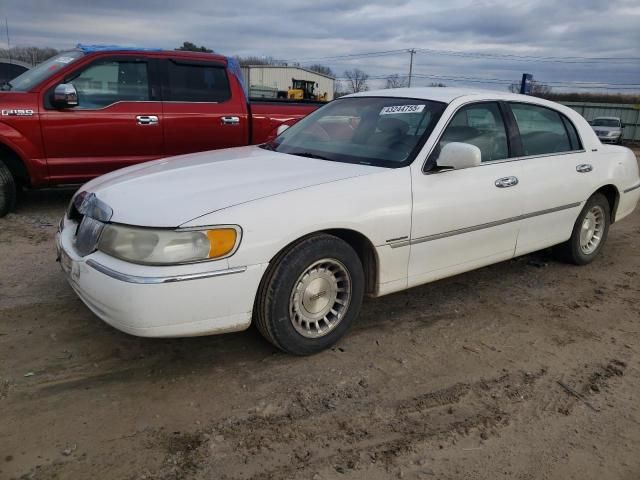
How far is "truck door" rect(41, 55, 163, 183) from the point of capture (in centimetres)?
610

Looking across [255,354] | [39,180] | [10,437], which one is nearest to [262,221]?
[255,354]

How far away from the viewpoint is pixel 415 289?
179 inches

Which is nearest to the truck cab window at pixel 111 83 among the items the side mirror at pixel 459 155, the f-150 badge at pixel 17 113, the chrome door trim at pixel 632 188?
the f-150 badge at pixel 17 113

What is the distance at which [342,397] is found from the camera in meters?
2.94

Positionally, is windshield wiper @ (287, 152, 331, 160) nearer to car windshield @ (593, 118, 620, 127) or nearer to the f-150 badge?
the f-150 badge

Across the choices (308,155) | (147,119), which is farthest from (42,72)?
(308,155)

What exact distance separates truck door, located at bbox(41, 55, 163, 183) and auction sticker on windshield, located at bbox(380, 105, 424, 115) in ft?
11.2

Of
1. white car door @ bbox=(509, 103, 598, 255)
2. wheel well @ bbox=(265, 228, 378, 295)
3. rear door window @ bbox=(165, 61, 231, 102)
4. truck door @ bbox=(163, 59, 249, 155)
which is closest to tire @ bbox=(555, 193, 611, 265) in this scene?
white car door @ bbox=(509, 103, 598, 255)

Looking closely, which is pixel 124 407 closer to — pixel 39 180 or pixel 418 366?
pixel 418 366

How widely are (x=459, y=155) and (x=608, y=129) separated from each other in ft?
93.4

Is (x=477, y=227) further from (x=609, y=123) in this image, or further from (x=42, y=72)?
(x=609, y=123)

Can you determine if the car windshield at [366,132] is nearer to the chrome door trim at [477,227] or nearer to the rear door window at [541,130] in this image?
the chrome door trim at [477,227]

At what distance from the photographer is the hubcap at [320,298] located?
3207 millimetres

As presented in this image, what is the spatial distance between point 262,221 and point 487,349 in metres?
1.70
